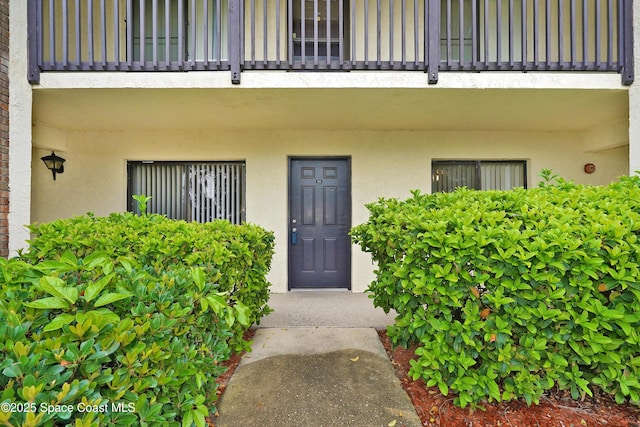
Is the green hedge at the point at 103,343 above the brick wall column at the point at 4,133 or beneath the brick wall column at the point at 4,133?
beneath

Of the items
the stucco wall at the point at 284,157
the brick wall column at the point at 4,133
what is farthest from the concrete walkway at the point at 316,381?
the brick wall column at the point at 4,133

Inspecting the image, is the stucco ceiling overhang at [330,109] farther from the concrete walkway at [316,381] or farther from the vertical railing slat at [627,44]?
the concrete walkway at [316,381]

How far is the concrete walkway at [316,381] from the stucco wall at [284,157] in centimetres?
197

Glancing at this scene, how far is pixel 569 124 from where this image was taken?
4.96 m

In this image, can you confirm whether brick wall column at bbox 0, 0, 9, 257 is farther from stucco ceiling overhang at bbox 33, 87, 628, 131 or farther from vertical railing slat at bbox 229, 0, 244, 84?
vertical railing slat at bbox 229, 0, 244, 84

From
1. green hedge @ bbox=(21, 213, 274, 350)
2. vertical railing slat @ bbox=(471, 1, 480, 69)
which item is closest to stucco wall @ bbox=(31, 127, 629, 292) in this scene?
Result: vertical railing slat @ bbox=(471, 1, 480, 69)

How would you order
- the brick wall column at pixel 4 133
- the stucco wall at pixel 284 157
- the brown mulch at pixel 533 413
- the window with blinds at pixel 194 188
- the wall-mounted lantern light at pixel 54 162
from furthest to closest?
the window with blinds at pixel 194 188 → the stucco wall at pixel 284 157 → the wall-mounted lantern light at pixel 54 162 → the brick wall column at pixel 4 133 → the brown mulch at pixel 533 413

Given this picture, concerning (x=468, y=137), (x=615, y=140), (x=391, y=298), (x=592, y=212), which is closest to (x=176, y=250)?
(x=391, y=298)

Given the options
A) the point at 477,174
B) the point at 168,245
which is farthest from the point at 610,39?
the point at 168,245

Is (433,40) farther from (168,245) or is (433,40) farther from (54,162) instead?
(54,162)

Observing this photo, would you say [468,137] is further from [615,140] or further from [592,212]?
[592,212]

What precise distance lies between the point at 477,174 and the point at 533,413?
4.23 meters

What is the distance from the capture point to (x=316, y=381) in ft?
7.92

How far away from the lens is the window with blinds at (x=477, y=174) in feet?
18.0
